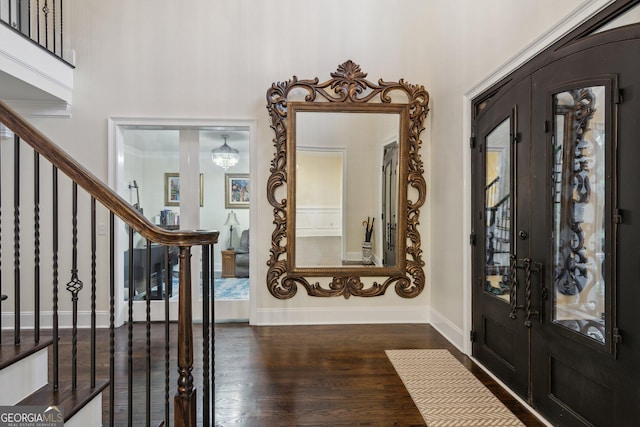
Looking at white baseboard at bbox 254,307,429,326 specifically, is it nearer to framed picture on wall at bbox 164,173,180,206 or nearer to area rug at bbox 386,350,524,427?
area rug at bbox 386,350,524,427

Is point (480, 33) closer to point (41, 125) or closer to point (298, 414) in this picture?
point (298, 414)

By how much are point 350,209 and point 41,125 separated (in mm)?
3270

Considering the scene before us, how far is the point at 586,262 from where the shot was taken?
1.77 m

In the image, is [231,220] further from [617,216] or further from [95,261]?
[617,216]

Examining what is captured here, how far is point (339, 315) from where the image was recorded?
374cm

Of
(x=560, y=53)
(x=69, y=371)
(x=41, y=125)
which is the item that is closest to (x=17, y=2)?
(x=41, y=125)

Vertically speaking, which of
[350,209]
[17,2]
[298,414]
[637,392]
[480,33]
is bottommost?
[298,414]

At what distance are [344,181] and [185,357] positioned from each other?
248 cm

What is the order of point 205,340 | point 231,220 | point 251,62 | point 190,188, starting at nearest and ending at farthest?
point 205,340 → point 251,62 → point 190,188 → point 231,220

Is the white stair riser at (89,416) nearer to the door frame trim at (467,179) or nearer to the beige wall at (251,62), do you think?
the beige wall at (251,62)

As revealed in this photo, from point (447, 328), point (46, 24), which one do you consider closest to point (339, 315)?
point (447, 328)

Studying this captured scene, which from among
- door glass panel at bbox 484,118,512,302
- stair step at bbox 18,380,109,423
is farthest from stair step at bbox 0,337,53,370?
door glass panel at bbox 484,118,512,302

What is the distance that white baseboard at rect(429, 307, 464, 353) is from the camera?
3.08 m

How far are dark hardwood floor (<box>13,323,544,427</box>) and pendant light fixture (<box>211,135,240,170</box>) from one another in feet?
5.71
